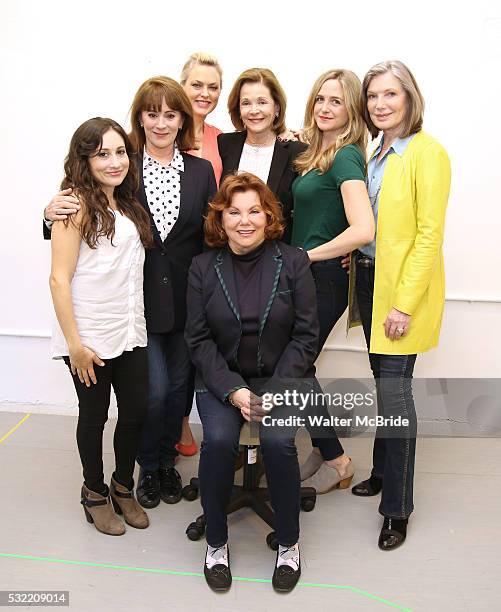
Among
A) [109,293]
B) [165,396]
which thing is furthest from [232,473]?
[109,293]

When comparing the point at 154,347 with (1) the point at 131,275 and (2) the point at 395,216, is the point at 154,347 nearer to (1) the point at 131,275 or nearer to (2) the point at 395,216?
(1) the point at 131,275

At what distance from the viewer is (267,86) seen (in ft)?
7.97

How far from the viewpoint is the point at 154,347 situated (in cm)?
243

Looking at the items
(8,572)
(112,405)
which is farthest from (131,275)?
(112,405)

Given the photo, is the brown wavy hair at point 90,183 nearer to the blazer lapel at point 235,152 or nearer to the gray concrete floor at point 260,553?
the blazer lapel at point 235,152

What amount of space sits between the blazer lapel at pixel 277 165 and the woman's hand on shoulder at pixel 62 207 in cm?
74

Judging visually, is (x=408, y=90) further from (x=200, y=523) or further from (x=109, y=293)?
(x=200, y=523)

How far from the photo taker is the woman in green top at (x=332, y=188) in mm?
2244

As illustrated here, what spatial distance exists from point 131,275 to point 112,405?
1.50 meters

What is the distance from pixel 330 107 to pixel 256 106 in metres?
0.28

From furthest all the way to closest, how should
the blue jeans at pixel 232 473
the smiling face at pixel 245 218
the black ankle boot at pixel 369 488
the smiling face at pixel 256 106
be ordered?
the black ankle boot at pixel 369 488 → the smiling face at pixel 256 106 → the smiling face at pixel 245 218 → the blue jeans at pixel 232 473

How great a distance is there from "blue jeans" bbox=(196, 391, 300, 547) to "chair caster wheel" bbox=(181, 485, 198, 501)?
0.49 m

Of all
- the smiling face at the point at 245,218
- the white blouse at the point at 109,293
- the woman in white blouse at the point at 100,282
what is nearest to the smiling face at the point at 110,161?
the woman in white blouse at the point at 100,282

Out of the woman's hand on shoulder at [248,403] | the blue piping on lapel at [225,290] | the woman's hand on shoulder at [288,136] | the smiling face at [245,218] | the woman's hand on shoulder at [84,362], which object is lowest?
the woman's hand on shoulder at [248,403]
